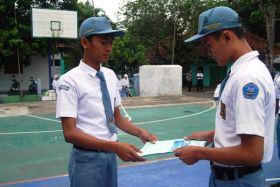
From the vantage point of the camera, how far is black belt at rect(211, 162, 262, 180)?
211cm

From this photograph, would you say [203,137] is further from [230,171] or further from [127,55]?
[127,55]

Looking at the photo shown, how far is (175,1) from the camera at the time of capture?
27156mm

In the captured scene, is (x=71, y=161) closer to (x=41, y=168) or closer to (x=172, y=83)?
(x=41, y=168)

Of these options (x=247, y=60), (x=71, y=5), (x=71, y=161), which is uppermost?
(x=71, y=5)

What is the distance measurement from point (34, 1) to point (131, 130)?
20908mm

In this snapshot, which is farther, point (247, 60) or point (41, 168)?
point (41, 168)

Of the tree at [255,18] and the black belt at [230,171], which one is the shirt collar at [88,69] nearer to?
the black belt at [230,171]

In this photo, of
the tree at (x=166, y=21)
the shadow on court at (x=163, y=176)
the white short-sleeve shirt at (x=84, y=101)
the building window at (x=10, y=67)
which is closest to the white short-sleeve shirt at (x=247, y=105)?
the white short-sleeve shirt at (x=84, y=101)

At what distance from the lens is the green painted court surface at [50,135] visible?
A: 6486 millimetres

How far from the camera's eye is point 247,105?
1.89m

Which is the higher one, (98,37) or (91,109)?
(98,37)

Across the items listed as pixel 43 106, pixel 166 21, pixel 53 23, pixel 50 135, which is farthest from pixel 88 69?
pixel 166 21

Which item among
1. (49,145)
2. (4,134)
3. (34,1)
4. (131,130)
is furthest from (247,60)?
(34,1)

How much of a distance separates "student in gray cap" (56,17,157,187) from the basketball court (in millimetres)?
2607
